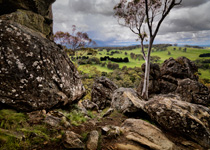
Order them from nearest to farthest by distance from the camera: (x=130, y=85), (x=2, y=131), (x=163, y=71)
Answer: (x=2, y=131), (x=163, y=71), (x=130, y=85)

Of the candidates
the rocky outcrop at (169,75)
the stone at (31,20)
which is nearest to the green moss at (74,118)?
the stone at (31,20)

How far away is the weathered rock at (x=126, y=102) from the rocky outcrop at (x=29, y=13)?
10.7 m

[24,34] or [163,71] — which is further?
[163,71]

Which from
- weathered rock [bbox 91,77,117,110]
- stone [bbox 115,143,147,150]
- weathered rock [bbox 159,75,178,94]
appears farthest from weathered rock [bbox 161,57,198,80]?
stone [bbox 115,143,147,150]

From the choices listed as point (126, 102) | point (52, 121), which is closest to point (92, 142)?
point (52, 121)

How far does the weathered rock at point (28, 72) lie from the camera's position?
6.53 meters

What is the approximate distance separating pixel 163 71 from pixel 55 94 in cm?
3389

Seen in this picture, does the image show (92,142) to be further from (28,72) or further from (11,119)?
(28,72)

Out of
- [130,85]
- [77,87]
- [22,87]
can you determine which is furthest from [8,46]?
[130,85]

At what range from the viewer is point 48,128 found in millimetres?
6230

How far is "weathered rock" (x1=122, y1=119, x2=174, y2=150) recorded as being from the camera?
6.55m

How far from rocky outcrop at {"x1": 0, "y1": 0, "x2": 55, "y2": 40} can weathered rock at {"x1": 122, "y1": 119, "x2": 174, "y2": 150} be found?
10376 millimetres

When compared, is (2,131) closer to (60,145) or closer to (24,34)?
(60,145)

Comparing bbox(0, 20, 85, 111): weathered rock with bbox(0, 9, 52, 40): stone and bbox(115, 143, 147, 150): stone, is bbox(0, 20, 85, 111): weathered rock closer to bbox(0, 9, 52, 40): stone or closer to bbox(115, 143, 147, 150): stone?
bbox(0, 9, 52, 40): stone
